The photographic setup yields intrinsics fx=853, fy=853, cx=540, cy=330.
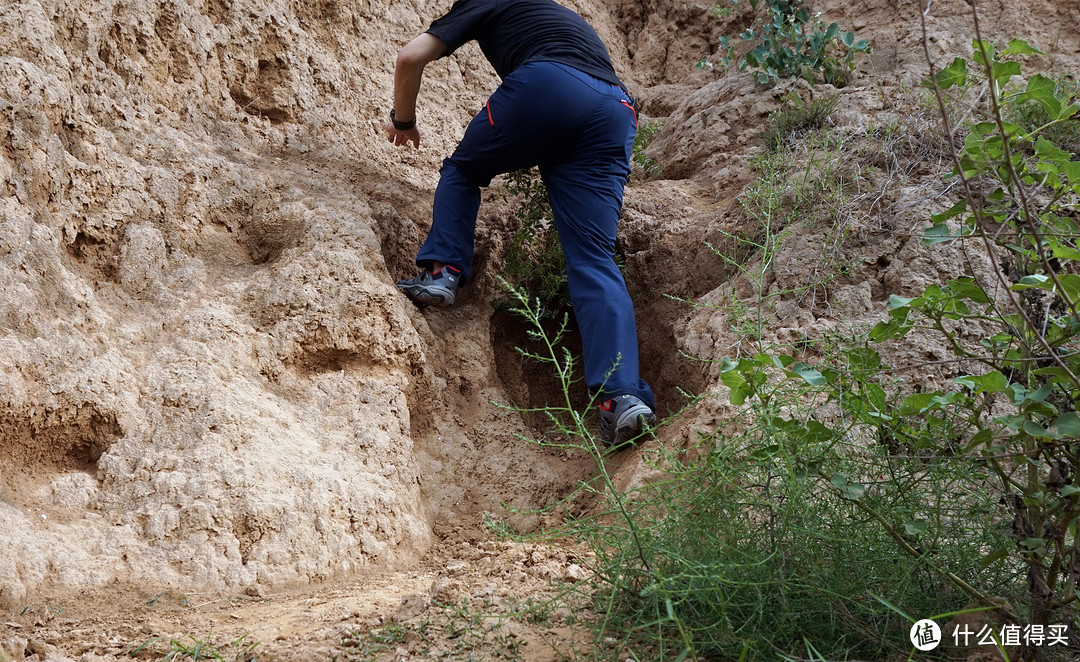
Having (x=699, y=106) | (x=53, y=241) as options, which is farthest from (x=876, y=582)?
(x=699, y=106)

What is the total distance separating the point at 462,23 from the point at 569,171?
704mm

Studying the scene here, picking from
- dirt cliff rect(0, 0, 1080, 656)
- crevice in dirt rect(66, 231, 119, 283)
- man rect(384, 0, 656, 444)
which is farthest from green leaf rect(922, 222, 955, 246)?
crevice in dirt rect(66, 231, 119, 283)

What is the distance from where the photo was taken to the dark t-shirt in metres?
3.21

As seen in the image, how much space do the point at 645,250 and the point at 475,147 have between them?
34.0 inches

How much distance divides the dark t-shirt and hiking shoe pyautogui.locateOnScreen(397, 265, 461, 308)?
2.75 feet

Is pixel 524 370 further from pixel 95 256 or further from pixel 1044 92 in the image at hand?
pixel 1044 92

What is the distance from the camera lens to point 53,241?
2609 millimetres

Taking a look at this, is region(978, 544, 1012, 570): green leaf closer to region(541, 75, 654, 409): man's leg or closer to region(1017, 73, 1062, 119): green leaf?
region(1017, 73, 1062, 119): green leaf

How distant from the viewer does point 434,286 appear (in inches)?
124

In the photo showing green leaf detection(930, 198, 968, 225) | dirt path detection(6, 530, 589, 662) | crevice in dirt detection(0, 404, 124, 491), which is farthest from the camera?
crevice in dirt detection(0, 404, 124, 491)

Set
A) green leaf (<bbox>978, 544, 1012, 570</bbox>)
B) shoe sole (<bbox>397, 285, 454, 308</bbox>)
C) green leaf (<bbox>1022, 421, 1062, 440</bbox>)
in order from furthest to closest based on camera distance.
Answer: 1. shoe sole (<bbox>397, 285, 454, 308</bbox>)
2. green leaf (<bbox>978, 544, 1012, 570</bbox>)
3. green leaf (<bbox>1022, 421, 1062, 440</bbox>)

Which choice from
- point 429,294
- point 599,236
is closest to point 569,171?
point 599,236

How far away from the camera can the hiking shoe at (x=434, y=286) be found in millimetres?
3146

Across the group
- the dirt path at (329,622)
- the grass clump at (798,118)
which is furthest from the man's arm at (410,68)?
the dirt path at (329,622)
